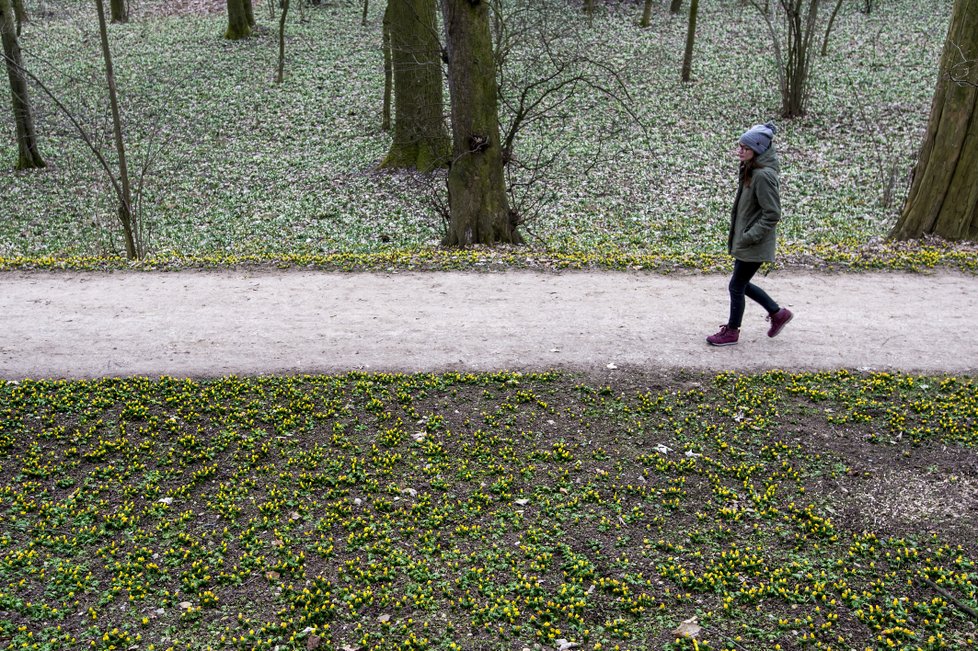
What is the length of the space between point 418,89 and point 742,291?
12800mm

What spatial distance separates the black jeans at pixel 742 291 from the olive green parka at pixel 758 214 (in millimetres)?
112

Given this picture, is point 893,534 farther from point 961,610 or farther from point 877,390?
point 877,390

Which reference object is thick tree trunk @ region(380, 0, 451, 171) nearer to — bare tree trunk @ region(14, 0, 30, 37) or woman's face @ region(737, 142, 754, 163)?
woman's face @ region(737, 142, 754, 163)

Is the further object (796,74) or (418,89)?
(796,74)

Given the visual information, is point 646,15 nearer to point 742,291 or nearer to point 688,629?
point 742,291

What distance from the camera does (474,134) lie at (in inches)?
445

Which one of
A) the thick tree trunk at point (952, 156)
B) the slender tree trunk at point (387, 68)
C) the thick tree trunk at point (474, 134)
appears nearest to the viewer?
the thick tree trunk at point (952, 156)

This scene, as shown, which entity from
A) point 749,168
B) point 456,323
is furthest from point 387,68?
point 749,168

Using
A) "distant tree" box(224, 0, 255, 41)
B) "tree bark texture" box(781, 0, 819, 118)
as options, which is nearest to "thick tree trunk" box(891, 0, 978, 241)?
"tree bark texture" box(781, 0, 819, 118)

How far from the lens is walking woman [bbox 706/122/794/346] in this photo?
→ 7.04 m

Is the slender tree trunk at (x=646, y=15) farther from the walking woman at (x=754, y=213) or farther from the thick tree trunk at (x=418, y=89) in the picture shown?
the walking woman at (x=754, y=213)

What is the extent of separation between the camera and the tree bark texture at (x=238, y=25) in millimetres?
29891

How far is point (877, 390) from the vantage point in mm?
6961

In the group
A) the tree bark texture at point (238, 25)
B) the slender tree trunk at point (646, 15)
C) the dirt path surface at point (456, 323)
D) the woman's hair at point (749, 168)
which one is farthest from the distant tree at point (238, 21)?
the woman's hair at point (749, 168)
